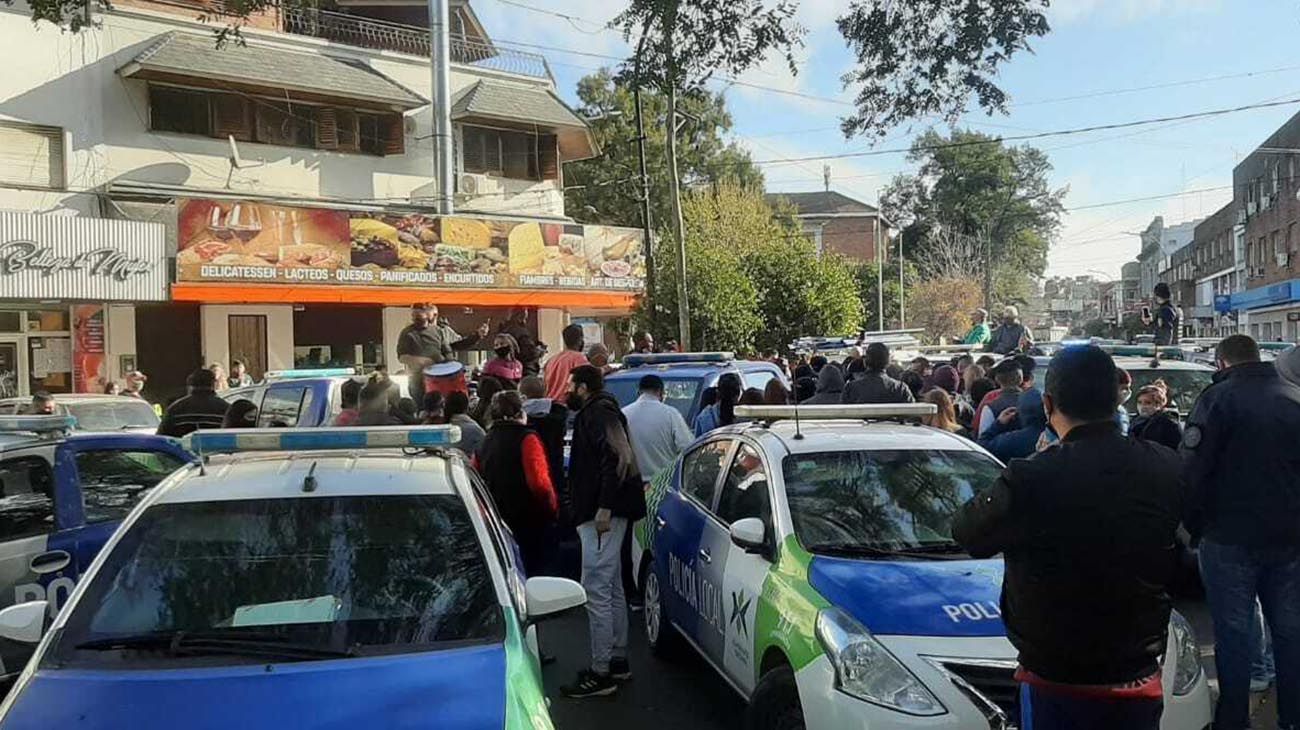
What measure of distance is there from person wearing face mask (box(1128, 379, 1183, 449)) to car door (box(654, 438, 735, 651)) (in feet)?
10.5

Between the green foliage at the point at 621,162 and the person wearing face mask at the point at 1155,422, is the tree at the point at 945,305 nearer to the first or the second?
the green foliage at the point at 621,162

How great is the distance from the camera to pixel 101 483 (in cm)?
646

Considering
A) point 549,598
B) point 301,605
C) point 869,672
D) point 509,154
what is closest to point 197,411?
point 301,605

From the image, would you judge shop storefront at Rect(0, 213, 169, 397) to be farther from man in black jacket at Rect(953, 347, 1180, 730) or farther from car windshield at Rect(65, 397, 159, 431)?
man in black jacket at Rect(953, 347, 1180, 730)

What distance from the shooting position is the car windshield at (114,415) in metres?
11.6

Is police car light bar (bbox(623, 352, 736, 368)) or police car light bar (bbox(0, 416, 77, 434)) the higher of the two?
police car light bar (bbox(623, 352, 736, 368))

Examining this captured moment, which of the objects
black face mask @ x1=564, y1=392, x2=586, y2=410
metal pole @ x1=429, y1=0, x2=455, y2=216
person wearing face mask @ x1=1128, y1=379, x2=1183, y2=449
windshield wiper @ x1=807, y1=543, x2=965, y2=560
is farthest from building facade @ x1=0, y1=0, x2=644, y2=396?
windshield wiper @ x1=807, y1=543, x2=965, y2=560

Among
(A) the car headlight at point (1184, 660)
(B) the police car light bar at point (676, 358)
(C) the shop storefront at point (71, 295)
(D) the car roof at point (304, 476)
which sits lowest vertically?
(A) the car headlight at point (1184, 660)

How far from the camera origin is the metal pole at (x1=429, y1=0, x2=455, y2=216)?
23578 mm

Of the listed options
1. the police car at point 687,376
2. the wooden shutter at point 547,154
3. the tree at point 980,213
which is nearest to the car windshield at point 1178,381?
the police car at point 687,376

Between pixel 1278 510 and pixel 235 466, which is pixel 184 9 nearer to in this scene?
pixel 235 466

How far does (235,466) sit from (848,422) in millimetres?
3456

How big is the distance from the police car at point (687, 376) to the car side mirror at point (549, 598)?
5.78 metres

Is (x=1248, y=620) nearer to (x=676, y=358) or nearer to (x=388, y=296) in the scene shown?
(x=676, y=358)
